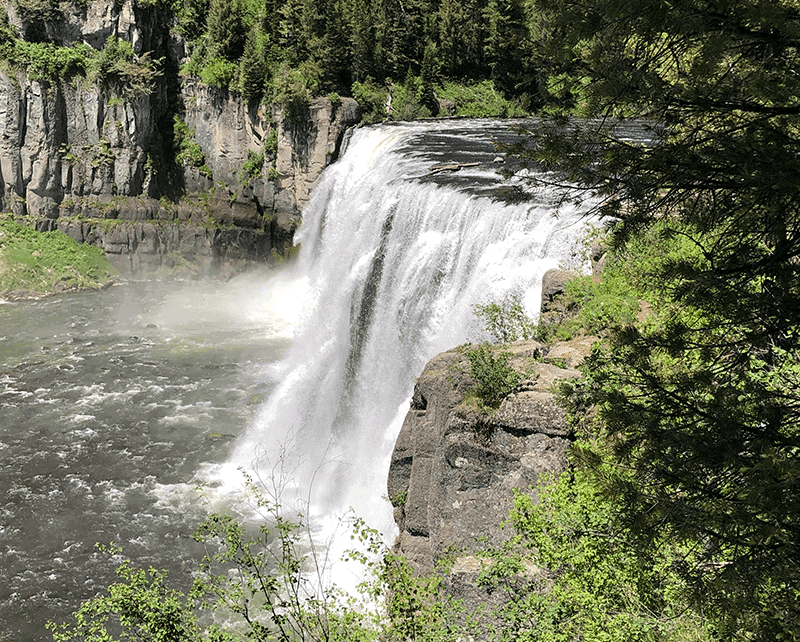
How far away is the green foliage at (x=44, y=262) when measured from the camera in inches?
1156

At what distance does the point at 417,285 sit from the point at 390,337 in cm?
163

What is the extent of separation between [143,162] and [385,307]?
827 inches

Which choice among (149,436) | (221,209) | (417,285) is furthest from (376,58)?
(149,436)

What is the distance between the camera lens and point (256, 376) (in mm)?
22797

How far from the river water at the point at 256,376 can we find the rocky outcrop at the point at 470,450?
361 cm

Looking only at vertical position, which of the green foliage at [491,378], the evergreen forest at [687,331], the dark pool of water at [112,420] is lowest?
the dark pool of water at [112,420]

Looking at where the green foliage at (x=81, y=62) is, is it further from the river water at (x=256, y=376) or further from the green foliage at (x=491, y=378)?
the green foliage at (x=491, y=378)

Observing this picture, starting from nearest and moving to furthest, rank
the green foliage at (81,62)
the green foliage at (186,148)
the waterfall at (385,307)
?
the waterfall at (385,307) → the green foliage at (81,62) → the green foliage at (186,148)

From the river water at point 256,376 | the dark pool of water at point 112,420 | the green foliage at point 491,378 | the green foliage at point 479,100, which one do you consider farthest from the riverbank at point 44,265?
the green foliage at point 491,378

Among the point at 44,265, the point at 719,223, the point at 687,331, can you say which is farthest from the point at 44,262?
the point at 719,223

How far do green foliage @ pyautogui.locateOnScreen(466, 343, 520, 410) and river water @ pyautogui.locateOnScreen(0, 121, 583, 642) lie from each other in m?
4.23

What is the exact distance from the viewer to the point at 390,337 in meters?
17.5

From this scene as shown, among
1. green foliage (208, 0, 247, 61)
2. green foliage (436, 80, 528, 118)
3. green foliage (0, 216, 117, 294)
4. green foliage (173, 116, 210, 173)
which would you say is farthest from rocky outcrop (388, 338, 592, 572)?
green foliage (436, 80, 528, 118)

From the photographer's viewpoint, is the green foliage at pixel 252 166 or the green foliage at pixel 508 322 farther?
the green foliage at pixel 252 166
